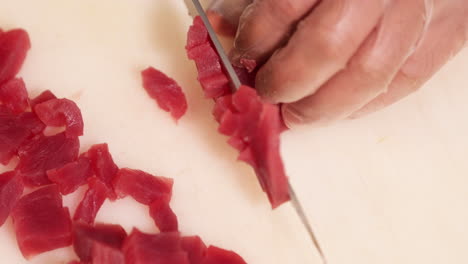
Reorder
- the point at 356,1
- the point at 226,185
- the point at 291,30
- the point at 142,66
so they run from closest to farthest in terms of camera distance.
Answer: the point at 356,1 < the point at 291,30 < the point at 226,185 < the point at 142,66

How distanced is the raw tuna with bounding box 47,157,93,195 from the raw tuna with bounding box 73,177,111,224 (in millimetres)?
45

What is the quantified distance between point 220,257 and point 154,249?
27 cm

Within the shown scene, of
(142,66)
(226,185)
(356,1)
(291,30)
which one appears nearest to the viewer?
(356,1)

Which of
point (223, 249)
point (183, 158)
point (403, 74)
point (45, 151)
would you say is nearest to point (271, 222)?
point (223, 249)

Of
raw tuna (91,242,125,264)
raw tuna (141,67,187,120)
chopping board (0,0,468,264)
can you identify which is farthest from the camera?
raw tuna (141,67,187,120)

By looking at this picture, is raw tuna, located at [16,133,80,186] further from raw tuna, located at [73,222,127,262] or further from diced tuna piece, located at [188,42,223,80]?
diced tuna piece, located at [188,42,223,80]

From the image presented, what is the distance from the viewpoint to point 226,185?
254 centimetres

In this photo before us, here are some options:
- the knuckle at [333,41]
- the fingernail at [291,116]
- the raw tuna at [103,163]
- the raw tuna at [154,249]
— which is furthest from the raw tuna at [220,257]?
the knuckle at [333,41]

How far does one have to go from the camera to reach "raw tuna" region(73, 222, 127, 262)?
90.5 inches

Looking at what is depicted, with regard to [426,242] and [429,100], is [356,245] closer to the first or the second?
[426,242]

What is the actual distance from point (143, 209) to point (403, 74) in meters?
1.22

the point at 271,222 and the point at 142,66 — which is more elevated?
the point at 142,66

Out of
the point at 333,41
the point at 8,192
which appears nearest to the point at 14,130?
the point at 8,192

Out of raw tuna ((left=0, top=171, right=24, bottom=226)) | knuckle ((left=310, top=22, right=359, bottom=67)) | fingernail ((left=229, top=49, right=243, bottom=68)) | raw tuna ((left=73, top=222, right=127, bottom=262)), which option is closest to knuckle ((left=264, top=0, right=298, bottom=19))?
knuckle ((left=310, top=22, right=359, bottom=67))
